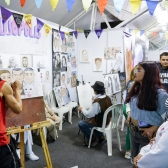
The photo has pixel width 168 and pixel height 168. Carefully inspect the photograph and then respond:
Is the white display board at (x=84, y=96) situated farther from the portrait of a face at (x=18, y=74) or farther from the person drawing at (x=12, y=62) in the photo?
the portrait of a face at (x=18, y=74)

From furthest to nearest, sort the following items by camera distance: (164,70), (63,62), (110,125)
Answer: (63,62) → (110,125) → (164,70)


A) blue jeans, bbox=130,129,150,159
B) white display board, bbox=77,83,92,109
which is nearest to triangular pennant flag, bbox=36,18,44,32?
white display board, bbox=77,83,92,109

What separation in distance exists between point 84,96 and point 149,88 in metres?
2.77

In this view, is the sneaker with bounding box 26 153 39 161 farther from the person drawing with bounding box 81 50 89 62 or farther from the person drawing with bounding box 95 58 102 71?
the person drawing with bounding box 81 50 89 62

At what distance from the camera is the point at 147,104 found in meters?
1.68

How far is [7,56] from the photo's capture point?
352cm

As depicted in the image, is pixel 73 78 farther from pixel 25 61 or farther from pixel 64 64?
pixel 25 61

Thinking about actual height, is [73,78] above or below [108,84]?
above

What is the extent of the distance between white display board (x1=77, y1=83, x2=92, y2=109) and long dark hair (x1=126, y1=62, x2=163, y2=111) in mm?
2554

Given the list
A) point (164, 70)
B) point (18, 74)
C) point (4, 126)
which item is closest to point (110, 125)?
point (164, 70)

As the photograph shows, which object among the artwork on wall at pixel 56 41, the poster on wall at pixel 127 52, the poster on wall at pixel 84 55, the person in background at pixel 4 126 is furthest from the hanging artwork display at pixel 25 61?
the poster on wall at pixel 127 52

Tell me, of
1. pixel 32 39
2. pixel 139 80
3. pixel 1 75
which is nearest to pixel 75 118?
pixel 32 39

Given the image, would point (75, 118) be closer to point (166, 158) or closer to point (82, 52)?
point (82, 52)

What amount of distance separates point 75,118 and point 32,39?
7.26ft
